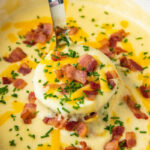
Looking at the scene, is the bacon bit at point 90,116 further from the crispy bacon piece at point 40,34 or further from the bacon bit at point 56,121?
the crispy bacon piece at point 40,34

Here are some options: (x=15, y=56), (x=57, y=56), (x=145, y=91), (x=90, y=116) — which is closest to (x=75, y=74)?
(x=57, y=56)

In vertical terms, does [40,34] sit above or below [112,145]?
above

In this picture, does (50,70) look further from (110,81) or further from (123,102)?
(123,102)

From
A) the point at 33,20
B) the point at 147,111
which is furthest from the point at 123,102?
the point at 33,20

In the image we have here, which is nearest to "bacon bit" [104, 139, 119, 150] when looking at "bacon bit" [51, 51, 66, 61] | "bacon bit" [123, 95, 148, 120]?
"bacon bit" [123, 95, 148, 120]

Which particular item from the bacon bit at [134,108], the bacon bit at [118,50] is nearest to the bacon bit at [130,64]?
the bacon bit at [118,50]

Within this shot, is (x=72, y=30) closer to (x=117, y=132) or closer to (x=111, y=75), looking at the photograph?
(x=111, y=75)

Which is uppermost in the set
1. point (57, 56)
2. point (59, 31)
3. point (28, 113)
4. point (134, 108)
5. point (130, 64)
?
point (59, 31)
